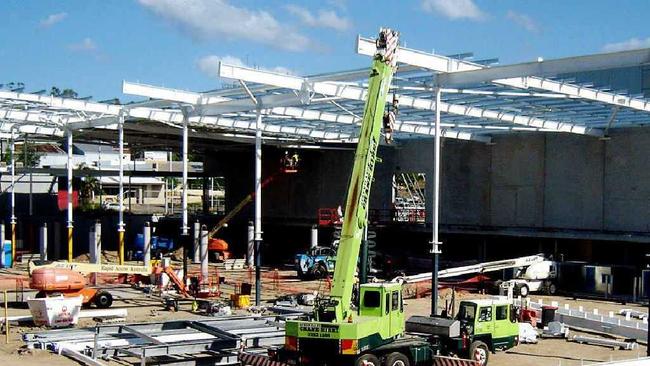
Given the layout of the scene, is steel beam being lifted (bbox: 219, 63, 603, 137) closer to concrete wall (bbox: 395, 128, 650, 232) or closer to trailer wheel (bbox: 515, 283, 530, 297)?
concrete wall (bbox: 395, 128, 650, 232)

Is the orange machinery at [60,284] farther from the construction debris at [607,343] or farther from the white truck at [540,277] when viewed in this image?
the white truck at [540,277]

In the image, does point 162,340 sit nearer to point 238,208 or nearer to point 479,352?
point 479,352

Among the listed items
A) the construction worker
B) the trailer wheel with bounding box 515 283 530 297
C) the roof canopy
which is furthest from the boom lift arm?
the construction worker

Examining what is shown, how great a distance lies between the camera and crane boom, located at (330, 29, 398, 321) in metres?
17.6

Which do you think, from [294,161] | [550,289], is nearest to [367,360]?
[550,289]

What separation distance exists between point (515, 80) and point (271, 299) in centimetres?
1237

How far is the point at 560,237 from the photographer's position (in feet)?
141

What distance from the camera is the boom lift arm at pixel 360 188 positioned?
57.7 feet

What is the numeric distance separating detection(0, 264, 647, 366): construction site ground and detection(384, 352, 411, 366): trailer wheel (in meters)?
3.59

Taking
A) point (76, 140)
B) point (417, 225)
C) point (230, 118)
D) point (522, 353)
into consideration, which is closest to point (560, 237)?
point (417, 225)

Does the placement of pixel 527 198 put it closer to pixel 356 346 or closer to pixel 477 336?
pixel 477 336

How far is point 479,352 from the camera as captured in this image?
20562 millimetres

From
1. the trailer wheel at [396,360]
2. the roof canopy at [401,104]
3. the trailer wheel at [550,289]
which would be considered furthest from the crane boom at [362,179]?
the trailer wheel at [550,289]

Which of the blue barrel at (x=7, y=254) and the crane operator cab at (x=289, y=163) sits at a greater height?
the crane operator cab at (x=289, y=163)
